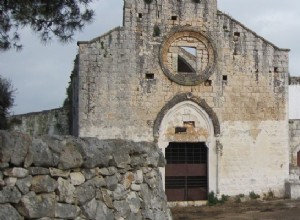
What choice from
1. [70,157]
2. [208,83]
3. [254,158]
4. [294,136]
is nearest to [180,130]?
[208,83]

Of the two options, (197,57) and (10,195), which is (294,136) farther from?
(10,195)

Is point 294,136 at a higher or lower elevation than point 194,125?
lower

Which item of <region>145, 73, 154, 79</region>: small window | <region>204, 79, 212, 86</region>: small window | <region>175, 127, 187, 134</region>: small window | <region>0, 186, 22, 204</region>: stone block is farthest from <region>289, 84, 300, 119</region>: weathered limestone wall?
<region>0, 186, 22, 204</region>: stone block

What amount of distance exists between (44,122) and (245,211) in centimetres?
856

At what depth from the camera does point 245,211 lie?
18.6m

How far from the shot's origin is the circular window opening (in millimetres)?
20781

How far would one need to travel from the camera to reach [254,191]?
829 inches

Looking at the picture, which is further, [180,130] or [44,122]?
[44,122]

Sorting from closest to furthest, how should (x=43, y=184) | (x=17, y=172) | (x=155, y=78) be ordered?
(x=17, y=172) < (x=43, y=184) < (x=155, y=78)

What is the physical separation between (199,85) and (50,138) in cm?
1537

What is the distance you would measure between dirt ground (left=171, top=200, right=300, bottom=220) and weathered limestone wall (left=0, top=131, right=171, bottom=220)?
8.99 metres

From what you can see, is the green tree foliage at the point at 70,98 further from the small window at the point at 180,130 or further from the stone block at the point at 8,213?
the stone block at the point at 8,213

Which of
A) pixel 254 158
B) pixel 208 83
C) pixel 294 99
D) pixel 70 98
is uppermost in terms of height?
pixel 294 99

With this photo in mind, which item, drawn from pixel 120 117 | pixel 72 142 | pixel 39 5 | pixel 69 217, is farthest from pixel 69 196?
pixel 120 117
